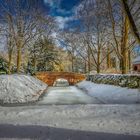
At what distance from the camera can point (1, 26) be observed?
39719 millimetres

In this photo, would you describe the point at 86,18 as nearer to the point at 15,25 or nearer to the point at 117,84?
the point at 15,25

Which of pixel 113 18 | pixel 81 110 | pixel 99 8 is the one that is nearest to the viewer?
pixel 81 110

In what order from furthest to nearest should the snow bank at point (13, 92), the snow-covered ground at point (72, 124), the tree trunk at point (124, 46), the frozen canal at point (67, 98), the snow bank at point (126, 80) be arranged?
the tree trunk at point (124, 46)
the snow bank at point (126, 80)
the snow bank at point (13, 92)
the frozen canal at point (67, 98)
the snow-covered ground at point (72, 124)

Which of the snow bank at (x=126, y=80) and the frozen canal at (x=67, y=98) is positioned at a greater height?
the snow bank at (x=126, y=80)

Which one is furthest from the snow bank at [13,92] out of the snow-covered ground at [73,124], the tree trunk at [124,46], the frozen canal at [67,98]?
the tree trunk at [124,46]

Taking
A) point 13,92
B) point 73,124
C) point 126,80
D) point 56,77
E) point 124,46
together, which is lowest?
point 73,124

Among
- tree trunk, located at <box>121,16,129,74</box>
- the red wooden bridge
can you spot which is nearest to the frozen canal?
tree trunk, located at <box>121,16,129,74</box>

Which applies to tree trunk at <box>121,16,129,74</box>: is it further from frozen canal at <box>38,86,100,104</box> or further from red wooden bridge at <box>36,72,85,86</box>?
red wooden bridge at <box>36,72,85,86</box>

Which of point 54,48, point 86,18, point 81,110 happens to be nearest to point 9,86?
point 81,110

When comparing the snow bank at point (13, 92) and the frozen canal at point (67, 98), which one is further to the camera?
the snow bank at point (13, 92)

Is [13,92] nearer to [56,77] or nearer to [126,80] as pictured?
[126,80]

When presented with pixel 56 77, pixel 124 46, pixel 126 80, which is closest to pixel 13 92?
pixel 126 80

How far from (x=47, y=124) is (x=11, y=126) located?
1061mm

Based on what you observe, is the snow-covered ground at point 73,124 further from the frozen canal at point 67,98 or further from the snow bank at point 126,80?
the snow bank at point 126,80
